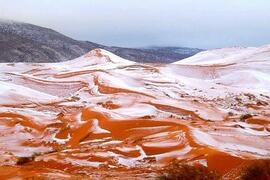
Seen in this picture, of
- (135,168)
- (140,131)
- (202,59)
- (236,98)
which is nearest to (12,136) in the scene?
(140,131)

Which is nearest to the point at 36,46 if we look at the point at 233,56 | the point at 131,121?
the point at 233,56

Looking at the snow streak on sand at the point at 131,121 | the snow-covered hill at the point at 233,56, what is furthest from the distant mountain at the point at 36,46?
the snow streak on sand at the point at 131,121

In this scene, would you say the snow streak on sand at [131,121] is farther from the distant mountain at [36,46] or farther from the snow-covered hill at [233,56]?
the distant mountain at [36,46]

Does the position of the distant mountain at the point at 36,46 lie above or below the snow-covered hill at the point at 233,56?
below

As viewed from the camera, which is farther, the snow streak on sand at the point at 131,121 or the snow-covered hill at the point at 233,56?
the snow-covered hill at the point at 233,56

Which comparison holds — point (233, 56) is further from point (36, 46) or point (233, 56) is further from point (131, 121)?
point (36, 46)

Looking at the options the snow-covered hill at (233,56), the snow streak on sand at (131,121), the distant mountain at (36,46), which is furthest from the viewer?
the distant mountain at (36,46)

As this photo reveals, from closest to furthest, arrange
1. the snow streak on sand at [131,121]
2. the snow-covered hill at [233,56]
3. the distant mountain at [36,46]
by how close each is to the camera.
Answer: the snow streak on sand at [131,121]
the snow-covered hill at [233,56]
the distant mountain at [36,46]

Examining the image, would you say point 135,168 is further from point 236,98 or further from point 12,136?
point 236,98
